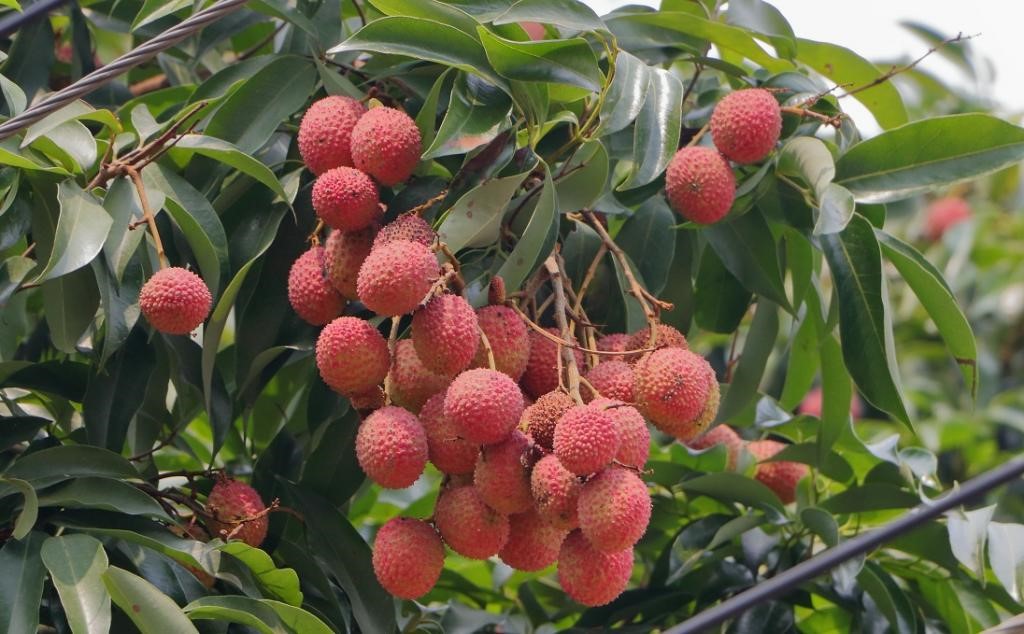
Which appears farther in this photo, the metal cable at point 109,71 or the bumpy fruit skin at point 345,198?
the bumpy fruit skin at point 345,198

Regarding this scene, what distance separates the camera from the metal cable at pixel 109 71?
908 millimetres

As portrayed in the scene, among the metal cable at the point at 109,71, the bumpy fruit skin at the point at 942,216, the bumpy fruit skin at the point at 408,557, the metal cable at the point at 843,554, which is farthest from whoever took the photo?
the bumpy fruit skin at the point at 942,216

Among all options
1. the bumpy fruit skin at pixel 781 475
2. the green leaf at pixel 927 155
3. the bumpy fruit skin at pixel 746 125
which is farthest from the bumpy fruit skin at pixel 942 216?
the bumpy fruit skin at pixel 746 125

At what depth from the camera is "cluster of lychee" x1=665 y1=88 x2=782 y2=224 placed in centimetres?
113

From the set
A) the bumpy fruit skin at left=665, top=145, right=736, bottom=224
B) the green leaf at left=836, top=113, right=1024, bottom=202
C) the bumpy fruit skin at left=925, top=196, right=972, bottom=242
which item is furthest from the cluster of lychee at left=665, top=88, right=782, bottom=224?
the bumpy fruit skin at left=925, top=196, right=972, bottom=242

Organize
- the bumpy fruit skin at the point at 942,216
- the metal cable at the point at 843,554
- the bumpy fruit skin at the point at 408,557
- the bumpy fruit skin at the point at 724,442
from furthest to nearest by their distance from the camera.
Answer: the bumpy fruit skin at the point at 942,216
the bumpy fruit skin at the point at 724,442
the bumpy fruit skin at the point at 408,557
the metal cable at the point at 843,554

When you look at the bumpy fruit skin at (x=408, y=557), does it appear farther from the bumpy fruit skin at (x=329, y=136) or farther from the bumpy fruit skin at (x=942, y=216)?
the bumpy fruit skin at (x=942, y=216)

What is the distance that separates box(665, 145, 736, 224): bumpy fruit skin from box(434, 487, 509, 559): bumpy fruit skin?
1.04ft

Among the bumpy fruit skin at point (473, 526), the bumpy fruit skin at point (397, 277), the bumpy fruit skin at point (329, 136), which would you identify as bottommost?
the bumpy fruit skin at point (473, 526)

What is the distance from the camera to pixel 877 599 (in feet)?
4.27

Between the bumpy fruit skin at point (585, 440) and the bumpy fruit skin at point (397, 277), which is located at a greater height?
the bumpy fruit skin at point (397, 277)

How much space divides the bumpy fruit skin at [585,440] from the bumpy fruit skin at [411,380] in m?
0.13

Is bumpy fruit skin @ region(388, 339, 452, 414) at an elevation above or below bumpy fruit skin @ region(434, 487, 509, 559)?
above

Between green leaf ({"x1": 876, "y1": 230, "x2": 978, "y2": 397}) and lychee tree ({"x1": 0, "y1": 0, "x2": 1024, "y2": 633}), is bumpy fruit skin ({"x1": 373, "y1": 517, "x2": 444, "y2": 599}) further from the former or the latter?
green leaf ({"x1": 876, "y1": 230, "x2": 978, "y2": 397})
